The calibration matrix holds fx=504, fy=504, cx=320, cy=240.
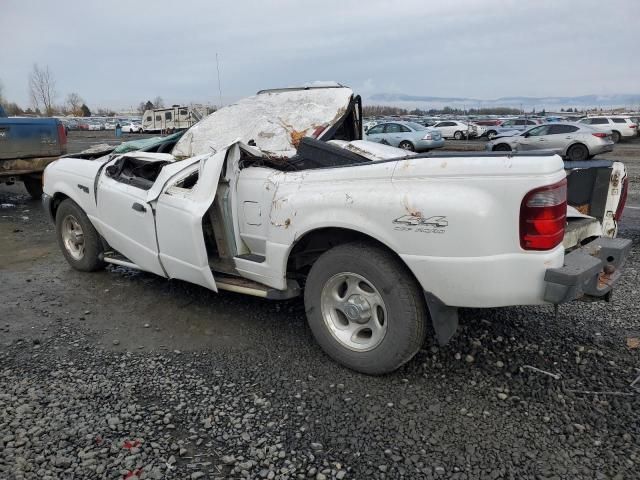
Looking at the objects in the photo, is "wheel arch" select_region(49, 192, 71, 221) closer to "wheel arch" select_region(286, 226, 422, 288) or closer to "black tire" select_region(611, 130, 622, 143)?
"wheel arch" select_region(286, 226, 422, 288)

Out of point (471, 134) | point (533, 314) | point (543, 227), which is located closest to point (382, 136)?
point (471, 134)

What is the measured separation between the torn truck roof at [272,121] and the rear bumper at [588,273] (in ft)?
8.57

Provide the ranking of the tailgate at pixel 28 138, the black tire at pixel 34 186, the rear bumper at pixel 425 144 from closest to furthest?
the tailgate at pixel 28 138
the black tire at pixel 34 186
the rear bumper at pixel 425 144

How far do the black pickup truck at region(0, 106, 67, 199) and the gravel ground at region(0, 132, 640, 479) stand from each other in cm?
620

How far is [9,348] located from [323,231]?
2527 millimetres

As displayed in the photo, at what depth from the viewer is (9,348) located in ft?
12.4

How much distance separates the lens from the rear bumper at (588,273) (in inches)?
101

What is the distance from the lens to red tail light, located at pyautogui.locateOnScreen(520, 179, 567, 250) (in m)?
2.55

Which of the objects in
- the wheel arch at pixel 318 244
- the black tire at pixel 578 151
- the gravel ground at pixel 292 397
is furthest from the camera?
the black tire at pixel 578 151

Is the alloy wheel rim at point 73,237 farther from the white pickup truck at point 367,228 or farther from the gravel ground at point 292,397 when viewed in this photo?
the gravel ground at point 292,397

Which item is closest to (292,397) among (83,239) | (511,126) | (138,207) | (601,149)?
(138,207)

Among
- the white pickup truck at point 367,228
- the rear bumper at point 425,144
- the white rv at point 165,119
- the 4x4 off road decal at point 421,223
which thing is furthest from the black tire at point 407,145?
the 4x4 off road decal at point 421,223

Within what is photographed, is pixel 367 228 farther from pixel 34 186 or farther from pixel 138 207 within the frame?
pixel 34 186

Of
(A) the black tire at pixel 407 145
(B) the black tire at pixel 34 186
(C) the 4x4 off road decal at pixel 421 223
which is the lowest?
(A) the black tire at pixel 407 145
